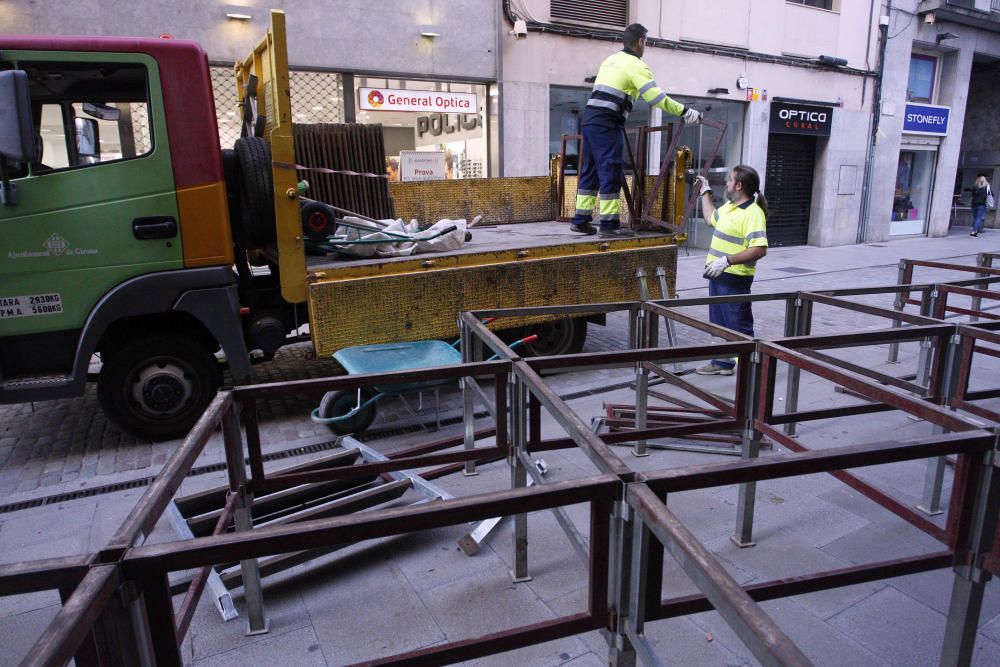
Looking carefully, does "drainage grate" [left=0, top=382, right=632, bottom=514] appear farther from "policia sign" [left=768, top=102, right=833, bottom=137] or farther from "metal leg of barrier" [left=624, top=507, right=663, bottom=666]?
"policia sign" [left=768, top=102, right=833, bottom=137]

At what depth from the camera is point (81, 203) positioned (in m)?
4.22

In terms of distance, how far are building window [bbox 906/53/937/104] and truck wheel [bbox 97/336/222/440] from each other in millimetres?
19380

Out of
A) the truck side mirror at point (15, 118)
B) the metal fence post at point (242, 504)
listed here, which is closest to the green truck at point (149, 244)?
the truck side mirror at point (15, 118)

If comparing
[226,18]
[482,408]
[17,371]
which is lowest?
[482,408]

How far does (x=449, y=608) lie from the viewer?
9.63 ft

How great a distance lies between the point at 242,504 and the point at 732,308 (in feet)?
14.9

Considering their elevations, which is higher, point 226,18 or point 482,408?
point 226,18

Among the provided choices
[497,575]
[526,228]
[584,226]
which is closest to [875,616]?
[497,575]

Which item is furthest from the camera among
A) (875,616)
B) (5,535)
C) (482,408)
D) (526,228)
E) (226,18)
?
(226,18)

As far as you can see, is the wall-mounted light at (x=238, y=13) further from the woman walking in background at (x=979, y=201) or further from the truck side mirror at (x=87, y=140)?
the woman walking in background at (x=979, y=201)

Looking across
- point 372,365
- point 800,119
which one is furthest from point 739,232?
point 800,119

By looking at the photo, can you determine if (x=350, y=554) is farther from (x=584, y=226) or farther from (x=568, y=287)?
(x=584, y=226)

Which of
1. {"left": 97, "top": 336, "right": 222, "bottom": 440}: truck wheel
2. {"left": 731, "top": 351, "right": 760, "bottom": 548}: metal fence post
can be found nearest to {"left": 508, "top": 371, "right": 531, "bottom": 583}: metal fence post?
{"left": 731, "top": 351, "right": 760, "bottom": 548}: metal fence post

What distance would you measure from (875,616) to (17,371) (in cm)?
506
